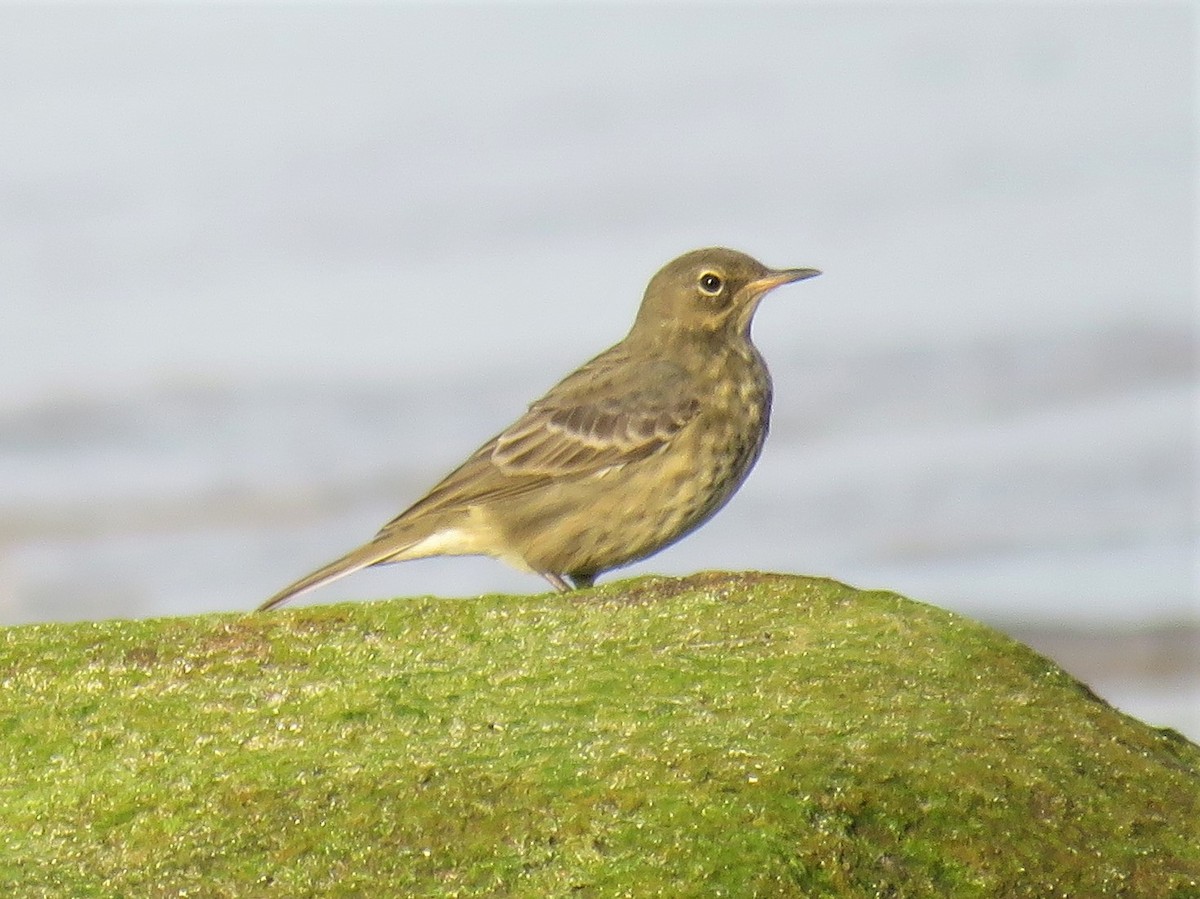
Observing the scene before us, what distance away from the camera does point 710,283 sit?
37.1 feet

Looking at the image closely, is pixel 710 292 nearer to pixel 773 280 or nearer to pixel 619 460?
pixel 773 280

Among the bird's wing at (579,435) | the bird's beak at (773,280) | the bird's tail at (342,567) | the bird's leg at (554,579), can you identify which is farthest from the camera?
the bird's beak at (773,280)

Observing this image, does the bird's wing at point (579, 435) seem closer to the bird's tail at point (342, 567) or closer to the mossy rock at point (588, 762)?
the bird's tail at point (342, 567)

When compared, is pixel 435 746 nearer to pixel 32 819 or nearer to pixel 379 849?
pixel 379 849

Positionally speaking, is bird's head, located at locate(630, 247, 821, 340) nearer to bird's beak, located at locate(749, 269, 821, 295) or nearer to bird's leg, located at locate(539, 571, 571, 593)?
bird's beak, located at locate(749, 269, 821, 295)

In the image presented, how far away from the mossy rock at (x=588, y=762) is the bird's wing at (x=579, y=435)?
10.3ft

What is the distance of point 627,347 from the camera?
37.7ft

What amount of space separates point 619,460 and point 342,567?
138cm

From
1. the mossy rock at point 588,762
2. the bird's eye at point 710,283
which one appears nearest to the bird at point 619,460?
the bird's eye at point 710,283

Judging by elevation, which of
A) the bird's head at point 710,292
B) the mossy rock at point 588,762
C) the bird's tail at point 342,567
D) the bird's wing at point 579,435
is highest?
the bird's head at point 710,292

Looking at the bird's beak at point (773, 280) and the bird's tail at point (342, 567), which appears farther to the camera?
the bird's beak at point (773, 280)

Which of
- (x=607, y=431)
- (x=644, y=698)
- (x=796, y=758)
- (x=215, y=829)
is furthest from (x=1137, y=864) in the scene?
(x=607, y=431)

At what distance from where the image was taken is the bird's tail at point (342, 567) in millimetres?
9812

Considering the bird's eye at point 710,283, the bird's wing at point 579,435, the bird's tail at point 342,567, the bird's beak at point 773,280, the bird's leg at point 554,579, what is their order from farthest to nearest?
the bird's eye at point 710,283
the bird's beak at point 773,280
the bird's wing at point 579,435
the bird's leg at point 554,579
the bird's tail at point 342,567
